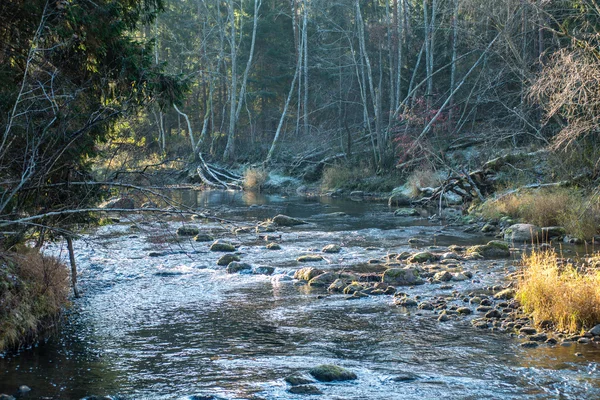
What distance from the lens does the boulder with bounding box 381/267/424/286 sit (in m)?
11.7

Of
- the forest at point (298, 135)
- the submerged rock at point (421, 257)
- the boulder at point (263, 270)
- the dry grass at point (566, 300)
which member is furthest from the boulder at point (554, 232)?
the dry grass at point (566, 300)

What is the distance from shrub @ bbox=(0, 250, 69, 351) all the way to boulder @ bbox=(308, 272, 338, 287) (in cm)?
431

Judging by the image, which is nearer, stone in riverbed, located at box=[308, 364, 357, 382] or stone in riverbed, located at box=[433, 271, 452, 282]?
stone in riverbed, located at box=[308, 364, 357, 382]

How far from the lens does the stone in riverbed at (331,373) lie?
708cm

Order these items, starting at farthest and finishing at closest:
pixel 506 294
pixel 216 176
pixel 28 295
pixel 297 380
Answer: pixel 216 176, pixel 506 294, pixel 28 295, pixel 297 380

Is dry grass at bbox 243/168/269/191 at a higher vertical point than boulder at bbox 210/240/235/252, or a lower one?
higher

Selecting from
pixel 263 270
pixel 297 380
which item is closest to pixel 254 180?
pixel 263 270

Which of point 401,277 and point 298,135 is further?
point 298,135

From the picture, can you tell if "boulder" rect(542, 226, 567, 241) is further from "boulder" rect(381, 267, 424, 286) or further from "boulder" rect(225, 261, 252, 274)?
"boulder" rect(225, 261, 252, 274)

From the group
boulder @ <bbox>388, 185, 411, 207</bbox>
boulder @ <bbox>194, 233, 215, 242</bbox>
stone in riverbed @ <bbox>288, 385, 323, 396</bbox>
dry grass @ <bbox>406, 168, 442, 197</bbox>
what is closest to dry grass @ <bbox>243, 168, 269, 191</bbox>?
boulder @ <bbox>388, 185, 411, 207</bbox>

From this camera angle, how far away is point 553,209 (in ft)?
56.1

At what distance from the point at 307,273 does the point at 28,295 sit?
5.30 meters

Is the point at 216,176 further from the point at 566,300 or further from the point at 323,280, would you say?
the point at 566,300

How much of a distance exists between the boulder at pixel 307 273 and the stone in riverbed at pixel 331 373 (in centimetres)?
502
